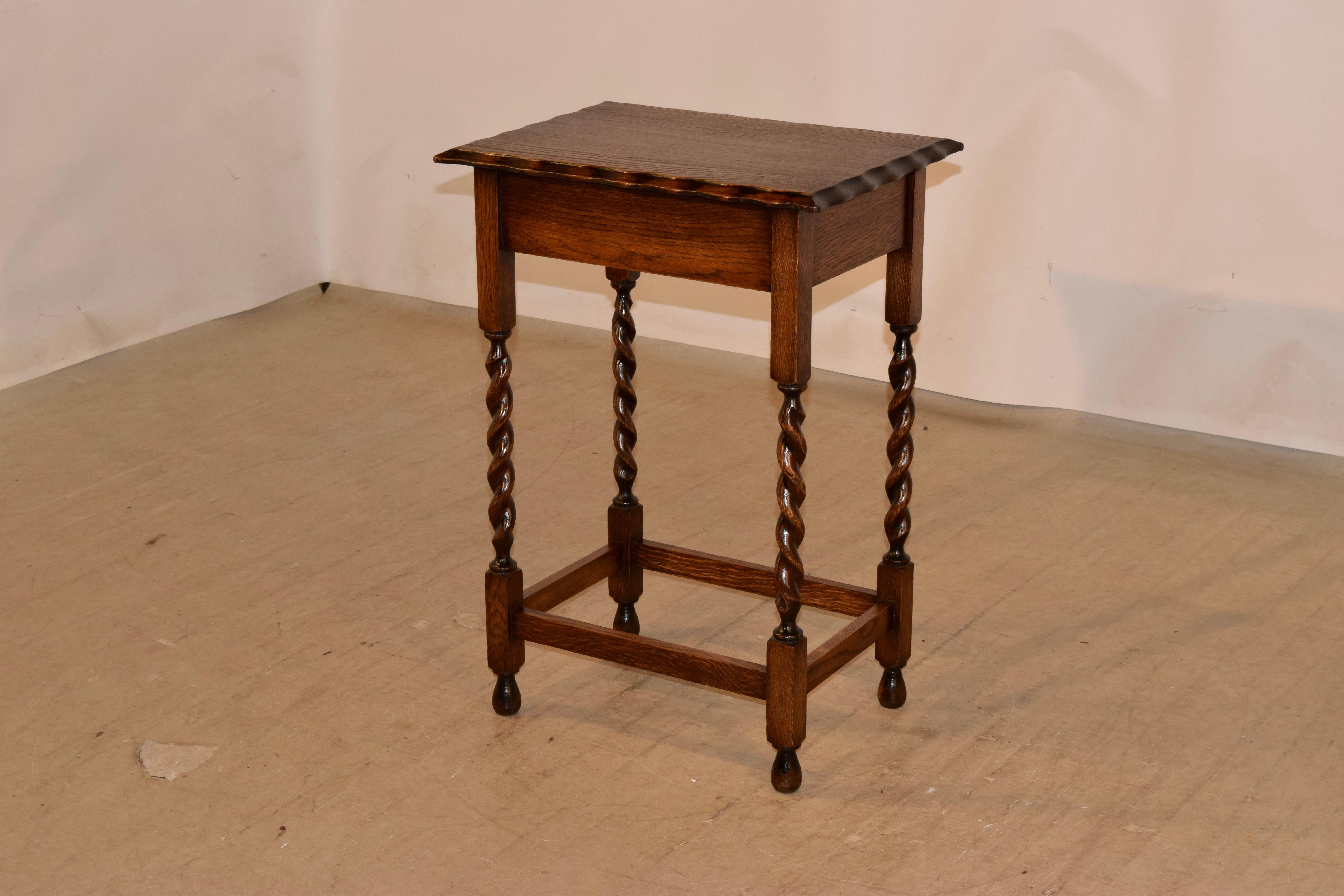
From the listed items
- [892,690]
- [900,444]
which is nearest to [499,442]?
[900,444]

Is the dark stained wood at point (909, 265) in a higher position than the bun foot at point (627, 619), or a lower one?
higher

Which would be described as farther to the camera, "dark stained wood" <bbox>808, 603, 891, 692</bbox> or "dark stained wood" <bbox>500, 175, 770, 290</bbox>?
"dark stained wood" <bbox>808, 603, 891, 692</bbox>

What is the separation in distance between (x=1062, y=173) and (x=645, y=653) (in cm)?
197

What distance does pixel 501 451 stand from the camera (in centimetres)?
242

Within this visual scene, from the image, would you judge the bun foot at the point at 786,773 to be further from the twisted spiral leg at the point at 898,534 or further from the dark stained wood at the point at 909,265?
the dark stained wood at the point at 909,265

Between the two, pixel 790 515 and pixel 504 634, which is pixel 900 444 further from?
pixel 504 634

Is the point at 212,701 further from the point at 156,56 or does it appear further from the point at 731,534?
the point at 156,56

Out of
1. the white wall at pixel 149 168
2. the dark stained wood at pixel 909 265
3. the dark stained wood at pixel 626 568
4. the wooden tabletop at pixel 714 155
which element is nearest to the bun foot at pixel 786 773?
the dark stained wood at pixel 626 568

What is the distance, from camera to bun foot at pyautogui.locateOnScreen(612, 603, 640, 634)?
2.80m

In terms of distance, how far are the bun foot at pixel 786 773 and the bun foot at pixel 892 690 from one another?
29 centimetres

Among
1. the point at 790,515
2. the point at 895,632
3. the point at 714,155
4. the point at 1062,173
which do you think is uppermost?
the point at 714,155

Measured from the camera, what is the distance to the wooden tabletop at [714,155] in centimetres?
208

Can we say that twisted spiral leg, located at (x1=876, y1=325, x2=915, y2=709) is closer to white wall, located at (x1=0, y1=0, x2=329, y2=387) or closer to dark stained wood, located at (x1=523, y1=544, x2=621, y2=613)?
dark stained wood, located at (x1=523, y1=544, x2=621, y2=613)

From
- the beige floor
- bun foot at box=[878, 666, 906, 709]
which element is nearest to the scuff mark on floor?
the beige floor
